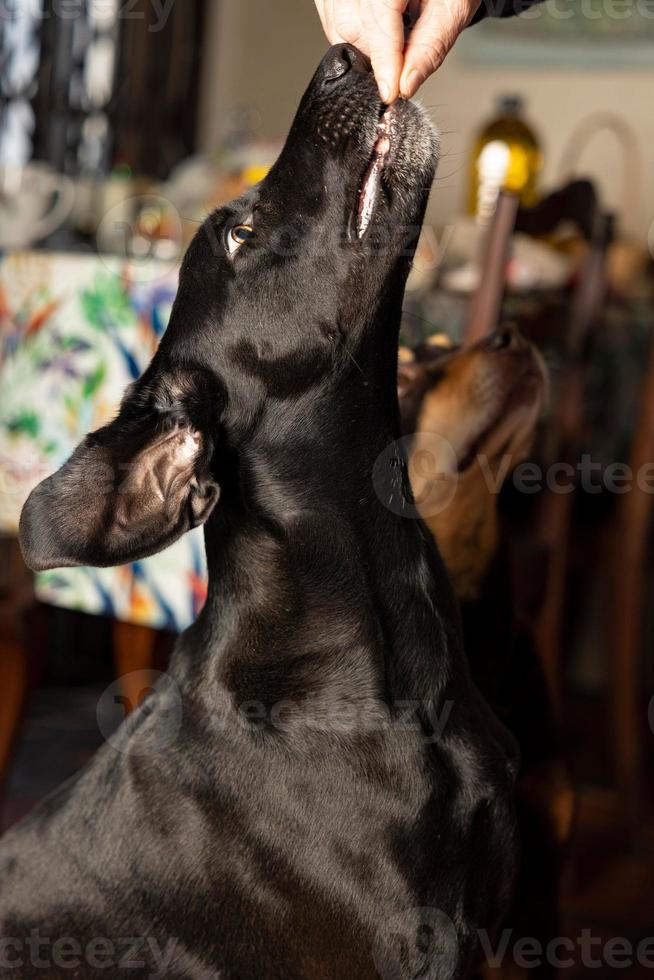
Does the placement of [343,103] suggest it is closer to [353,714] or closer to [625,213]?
[353,714]

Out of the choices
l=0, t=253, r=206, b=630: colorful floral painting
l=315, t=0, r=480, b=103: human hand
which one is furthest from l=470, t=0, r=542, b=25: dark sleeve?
l=0, t=253, r=206, b=630: colorful floral painting

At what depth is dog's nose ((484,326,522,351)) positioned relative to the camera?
1.91 meters

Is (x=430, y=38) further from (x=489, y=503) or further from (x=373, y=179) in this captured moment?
(x=489, y=503)

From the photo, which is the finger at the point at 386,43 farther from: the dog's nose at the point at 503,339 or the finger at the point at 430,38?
the dog's nose at the point at 503,339

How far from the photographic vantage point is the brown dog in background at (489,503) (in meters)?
1.71

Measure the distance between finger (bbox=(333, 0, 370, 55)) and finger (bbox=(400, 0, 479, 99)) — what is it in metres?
0.05

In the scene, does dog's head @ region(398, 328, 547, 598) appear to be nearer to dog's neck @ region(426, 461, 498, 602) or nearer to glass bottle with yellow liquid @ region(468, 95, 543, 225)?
dog's neck @ region(426, 461, 498, 602)

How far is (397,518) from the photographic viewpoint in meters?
1.26

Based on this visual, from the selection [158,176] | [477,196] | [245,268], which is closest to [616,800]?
[477,196]

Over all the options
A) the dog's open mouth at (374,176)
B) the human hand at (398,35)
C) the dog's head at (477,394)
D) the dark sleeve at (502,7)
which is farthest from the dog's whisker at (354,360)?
the dog's head at (477,394)

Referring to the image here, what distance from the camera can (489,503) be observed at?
197cm

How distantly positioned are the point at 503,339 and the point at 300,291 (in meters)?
0.80

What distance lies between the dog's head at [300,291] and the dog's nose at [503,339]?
71 centimetres

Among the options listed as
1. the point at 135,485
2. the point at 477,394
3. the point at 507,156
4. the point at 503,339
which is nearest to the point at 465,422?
the point at 477,394
